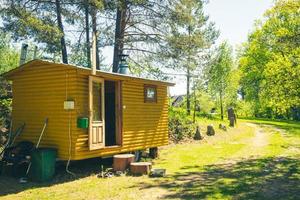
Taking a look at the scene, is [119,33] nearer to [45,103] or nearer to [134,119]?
[134,119]

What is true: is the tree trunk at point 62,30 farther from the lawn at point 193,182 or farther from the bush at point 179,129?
the lawn at point 193,182

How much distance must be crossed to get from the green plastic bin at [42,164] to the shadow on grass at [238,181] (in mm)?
3078

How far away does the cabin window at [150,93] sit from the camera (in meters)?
15.0

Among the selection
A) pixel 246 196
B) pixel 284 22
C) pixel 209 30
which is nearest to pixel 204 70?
pixel 209 30

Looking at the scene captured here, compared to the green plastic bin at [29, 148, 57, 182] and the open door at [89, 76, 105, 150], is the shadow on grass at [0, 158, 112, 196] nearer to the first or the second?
the green plastic bin at [29, 148, 57, 182]

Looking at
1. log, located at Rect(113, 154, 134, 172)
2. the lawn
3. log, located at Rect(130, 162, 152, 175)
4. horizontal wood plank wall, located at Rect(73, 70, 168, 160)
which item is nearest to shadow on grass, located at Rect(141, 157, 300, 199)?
the lawn

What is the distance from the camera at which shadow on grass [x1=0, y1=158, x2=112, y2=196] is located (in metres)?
10.5

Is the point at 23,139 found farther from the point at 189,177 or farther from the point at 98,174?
Answer: the point at 189,177

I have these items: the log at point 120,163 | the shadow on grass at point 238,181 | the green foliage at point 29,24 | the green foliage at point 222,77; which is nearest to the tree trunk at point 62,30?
the green foliage at point 29,24

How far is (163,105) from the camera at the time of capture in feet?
53.6

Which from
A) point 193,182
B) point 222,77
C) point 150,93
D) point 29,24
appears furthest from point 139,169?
point 222,77

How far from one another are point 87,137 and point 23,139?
2.79 meters

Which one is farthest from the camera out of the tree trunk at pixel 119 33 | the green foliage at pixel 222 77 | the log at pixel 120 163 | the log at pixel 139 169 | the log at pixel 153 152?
the green foliage at pixel 222 77

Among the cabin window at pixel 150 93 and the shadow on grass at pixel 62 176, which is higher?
the cabin window at pixel 150 93
